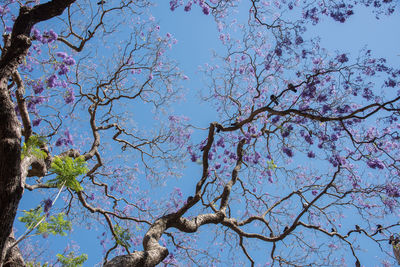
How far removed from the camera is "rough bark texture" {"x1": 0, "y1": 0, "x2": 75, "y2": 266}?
107 inches

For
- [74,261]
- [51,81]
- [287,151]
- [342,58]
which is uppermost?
[342,58]

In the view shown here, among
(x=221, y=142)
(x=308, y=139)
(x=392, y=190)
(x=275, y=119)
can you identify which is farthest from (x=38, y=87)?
(x=392, y=190)

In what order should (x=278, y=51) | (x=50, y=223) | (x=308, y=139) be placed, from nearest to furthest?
(x=50, y=223), (x=308, y=139), (x=278, y=51)

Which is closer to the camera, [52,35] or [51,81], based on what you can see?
[51,81]

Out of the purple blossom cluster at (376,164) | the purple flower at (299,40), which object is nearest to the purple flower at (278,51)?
the purple flower at (299,40)

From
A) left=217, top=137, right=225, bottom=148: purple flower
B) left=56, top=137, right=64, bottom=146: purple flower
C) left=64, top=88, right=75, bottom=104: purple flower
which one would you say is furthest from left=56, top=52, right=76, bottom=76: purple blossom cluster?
left=217, top=137, right=225, bottom=148: purple flower

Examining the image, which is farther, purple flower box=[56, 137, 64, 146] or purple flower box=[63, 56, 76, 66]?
purple flower box=[56, 137, 64, 146]

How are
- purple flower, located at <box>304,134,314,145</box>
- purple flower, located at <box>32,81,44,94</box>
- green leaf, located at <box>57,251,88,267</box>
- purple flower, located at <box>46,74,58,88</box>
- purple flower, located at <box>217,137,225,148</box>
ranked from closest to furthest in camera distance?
1. green leaf, located at <box>57,251,88,267</box>
2. purple flower, located at <box>46,74,58,88</box>
3. purple flower, located at <box>32,81,44,94</box>
4. purple flower, located at <box>304,134,314,145</box>
5. purple flower, located at <box>217,137,225,148</box>

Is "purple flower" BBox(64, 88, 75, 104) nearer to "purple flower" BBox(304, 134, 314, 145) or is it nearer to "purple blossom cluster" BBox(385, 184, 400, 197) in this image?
"purple flower" BBox(304, 134, 314, 145)

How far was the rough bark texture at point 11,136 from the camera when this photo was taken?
272cm

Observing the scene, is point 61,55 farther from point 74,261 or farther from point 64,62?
point 74,261

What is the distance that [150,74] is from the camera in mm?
7570

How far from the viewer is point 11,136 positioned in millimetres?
2947

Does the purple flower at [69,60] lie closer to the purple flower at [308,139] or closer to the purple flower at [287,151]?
the purple flower at [287,151]
